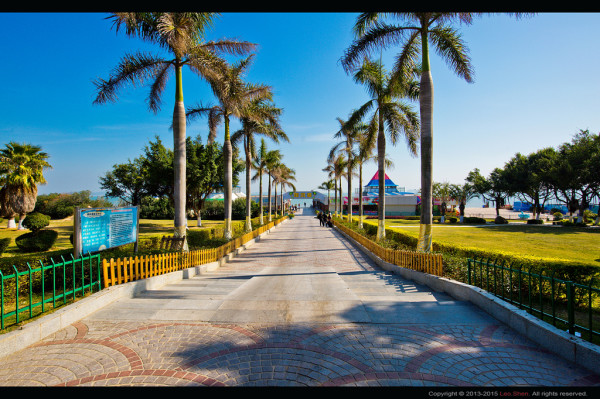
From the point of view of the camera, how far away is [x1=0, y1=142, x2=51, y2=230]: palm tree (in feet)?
70.2

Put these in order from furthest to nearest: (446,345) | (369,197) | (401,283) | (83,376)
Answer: (369,197) < (401,283) < (446,345) < (83,376)

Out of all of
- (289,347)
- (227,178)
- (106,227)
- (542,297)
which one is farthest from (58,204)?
(542,297)

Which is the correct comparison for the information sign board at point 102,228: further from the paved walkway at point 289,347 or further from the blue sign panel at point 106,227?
the paved walkway at point 289,347

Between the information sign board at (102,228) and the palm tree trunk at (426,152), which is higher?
the palm tree trunk at (426,152)

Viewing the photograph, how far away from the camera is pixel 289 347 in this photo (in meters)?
3.91

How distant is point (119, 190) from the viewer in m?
38.2

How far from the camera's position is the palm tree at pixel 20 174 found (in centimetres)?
2141

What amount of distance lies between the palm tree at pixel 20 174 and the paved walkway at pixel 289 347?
23584mm

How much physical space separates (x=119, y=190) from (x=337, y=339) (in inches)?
1669

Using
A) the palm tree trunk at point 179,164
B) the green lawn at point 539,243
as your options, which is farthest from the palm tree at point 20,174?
the green lawn at point 539,243

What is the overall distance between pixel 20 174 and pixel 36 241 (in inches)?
419

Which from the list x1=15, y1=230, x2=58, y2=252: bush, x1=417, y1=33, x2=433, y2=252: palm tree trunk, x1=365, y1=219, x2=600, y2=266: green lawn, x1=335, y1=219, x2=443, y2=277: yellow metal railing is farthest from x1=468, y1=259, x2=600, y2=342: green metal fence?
x1=15, y1=230, x2=58, y2=252: bush
